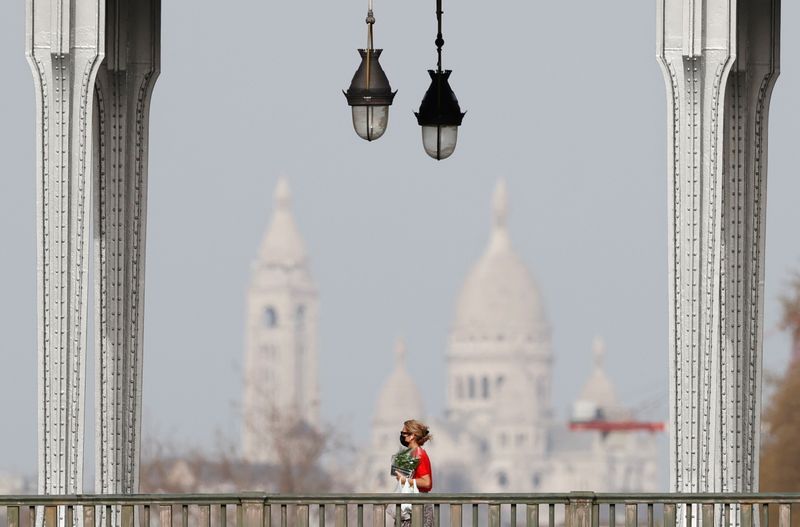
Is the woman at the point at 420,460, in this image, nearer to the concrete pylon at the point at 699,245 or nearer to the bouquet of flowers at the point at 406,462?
the bouquet of flowers at the point at 406,462

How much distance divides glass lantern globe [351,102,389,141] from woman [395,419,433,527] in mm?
5736

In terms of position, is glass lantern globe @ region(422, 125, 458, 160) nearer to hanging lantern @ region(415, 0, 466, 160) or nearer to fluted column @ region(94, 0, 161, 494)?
hanging lantern @ region(415, 0, 466, 160)

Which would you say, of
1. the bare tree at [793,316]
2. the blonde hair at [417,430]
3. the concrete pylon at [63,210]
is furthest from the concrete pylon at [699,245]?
the bare tree at [793,316]

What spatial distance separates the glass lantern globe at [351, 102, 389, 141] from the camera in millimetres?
30969

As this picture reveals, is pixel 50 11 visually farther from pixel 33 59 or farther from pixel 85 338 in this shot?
pixel 85 338

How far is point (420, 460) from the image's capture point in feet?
85.9

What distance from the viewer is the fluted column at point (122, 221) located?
101ft

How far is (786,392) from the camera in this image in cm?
8975

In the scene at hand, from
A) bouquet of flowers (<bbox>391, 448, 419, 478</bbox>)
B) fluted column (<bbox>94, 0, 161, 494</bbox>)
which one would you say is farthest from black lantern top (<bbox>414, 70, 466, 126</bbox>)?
bouquet of flowers (<bbox>391, 448, 419, 478</bbox>)

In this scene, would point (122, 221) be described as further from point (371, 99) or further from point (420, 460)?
point (420, 460)

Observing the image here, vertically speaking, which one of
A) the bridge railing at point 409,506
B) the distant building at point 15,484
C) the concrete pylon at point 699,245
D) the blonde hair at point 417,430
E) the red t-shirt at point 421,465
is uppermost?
the concrete pylon at point 699,245

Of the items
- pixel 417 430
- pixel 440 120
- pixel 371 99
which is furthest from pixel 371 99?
pixel 417 430

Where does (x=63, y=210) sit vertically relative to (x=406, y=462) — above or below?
above

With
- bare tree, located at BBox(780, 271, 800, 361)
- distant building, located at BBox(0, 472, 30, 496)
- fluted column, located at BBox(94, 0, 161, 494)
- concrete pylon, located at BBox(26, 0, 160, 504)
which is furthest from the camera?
distant building, located at BBox(0, 472, 30, 496)
